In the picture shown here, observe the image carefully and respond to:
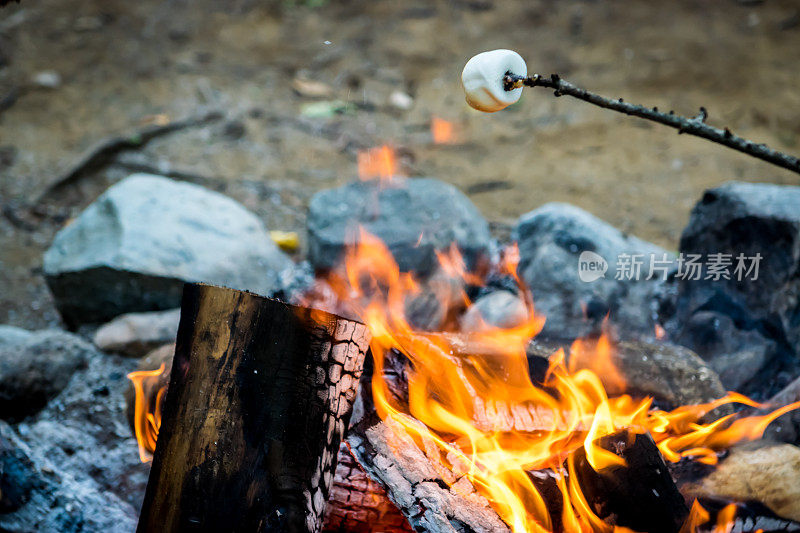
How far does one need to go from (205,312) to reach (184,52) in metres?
6.79

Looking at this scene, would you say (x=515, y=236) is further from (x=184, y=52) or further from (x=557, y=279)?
(x=184, y=52)

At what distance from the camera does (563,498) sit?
1.93m

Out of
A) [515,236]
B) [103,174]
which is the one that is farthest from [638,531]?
[103,174]

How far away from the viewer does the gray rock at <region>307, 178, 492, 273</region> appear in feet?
10.6

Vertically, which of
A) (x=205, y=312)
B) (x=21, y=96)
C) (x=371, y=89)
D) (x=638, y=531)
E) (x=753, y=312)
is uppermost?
(x=371, y=89)

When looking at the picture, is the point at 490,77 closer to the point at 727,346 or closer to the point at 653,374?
the point at 653,374

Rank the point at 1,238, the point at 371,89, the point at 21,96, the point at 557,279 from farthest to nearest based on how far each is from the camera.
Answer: the point at 371,89 < the point at 21,96 < the point at 1,238 < the point at 557,279

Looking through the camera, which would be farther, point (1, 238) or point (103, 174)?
point (103, 174)

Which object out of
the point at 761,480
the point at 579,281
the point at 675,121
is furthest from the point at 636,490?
the point at 579,281

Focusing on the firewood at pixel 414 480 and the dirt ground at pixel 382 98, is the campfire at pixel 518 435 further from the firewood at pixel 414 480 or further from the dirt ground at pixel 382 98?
the dirt ground at pixel 382 98

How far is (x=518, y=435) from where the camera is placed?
214 centimetres

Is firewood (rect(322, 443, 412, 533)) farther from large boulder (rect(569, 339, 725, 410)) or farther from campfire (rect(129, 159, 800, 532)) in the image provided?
large boulder (rect(569, 339, 725, 410))

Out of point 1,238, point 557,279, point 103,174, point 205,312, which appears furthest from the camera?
point 103,174

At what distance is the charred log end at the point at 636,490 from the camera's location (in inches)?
71.8
